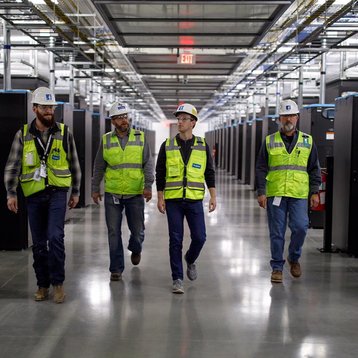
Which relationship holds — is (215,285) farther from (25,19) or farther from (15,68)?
(15,68)

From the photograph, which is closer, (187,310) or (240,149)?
(187,310)

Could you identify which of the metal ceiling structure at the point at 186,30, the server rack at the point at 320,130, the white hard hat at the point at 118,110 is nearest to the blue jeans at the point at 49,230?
the white hard hat at the point at 118,110

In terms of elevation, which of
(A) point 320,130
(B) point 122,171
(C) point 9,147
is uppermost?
(A) point 320,130

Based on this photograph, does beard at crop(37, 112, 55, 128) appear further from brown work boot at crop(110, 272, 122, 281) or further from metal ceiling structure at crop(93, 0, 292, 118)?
metal ceiling structure at crop(93, 0, 292, 118)

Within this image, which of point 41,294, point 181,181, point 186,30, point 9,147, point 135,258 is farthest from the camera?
point 186,30

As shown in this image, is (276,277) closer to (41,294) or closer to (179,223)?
(179,223)

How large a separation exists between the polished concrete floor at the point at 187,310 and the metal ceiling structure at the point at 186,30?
3.26 meters

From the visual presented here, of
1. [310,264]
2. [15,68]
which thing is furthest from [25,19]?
[15,68]

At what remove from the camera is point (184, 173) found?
5387mm

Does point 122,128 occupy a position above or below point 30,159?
above

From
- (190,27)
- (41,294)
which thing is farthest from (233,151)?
(41,294)

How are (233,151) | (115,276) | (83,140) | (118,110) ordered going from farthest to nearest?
(233,151)
(83,140)
(115,276)
(118,110)

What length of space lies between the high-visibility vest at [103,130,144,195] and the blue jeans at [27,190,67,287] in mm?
813

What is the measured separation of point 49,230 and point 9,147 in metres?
2.80
